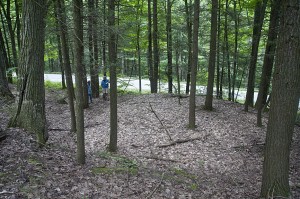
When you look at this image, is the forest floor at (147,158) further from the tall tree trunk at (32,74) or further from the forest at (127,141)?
the tall tree trunk at (32,74)

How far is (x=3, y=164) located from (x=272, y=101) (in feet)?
19.9

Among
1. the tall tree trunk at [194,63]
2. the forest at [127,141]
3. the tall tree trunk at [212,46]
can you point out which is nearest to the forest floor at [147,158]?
the forest at [127,141]

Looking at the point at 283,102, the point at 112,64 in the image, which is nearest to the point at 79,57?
the point at 112,64

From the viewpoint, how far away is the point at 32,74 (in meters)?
6.34

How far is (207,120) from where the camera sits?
11.4 m

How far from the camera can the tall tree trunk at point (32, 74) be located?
6187 mm

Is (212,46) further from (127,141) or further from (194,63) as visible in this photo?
(127,141)

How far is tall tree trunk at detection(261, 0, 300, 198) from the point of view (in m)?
4.66

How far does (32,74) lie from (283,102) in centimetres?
635

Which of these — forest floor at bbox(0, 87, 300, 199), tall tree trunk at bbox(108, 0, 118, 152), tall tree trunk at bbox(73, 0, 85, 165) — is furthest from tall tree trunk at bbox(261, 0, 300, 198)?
tall tree trunk at bbox(73, 0, 85, 165)

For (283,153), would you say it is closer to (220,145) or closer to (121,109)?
(220,145)

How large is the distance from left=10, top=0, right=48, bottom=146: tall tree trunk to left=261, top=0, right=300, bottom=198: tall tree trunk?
19.3 ft

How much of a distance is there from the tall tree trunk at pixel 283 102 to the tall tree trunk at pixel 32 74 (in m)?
5.90

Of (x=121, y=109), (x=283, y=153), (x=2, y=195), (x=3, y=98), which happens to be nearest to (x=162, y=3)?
(x=121, y=109)
